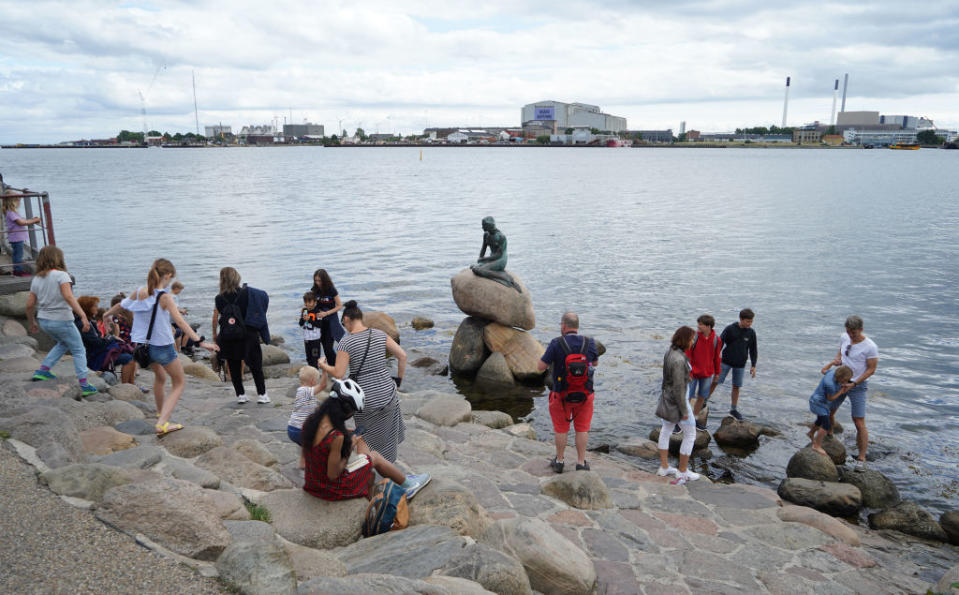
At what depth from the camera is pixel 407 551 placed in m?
5.47

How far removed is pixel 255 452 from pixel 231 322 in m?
2.22

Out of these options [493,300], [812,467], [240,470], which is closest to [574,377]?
[240,470]

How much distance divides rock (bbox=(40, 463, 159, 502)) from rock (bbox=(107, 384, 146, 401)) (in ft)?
13.0

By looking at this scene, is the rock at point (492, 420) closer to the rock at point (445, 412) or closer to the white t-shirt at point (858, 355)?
the rock at point (445, 412)

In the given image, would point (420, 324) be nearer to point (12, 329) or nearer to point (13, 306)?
point (13, 306)

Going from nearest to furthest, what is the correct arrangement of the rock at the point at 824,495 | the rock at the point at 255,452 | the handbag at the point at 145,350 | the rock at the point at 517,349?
the rock at the point at 255,452
the handbag at the point at 145,350
the rock at the point at 824,495
the rock at the point at 517,349

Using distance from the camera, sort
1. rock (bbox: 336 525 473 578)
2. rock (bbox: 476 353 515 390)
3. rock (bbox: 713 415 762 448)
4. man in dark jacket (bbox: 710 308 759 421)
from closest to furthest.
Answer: rock (bbox: 336 525 473 578) → rock (bbox: 713 415 762 448) → man in dark jacket (bbox: 710 308 759 421) → rock (bbox: 476 353 515 390)

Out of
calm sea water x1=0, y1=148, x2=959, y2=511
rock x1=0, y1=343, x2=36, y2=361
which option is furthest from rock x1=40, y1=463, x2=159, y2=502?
calm sea water x1=0, y1=148, x2=959, y2=511

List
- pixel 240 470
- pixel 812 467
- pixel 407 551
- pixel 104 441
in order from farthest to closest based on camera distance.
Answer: pixel 812 467 → pixel 104 441 → pixel 240 470 → pixel 407 551

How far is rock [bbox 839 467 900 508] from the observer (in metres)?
9.60

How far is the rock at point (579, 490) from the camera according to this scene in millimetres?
7938

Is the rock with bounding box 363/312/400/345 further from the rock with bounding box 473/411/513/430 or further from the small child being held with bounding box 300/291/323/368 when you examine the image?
the rock with bounding box 473/411/513/430

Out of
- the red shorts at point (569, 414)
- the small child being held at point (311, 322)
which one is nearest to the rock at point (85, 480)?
the red shorts at point (569, 414)

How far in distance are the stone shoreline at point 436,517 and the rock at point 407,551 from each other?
0.6 inches
